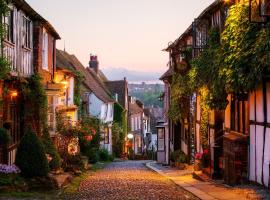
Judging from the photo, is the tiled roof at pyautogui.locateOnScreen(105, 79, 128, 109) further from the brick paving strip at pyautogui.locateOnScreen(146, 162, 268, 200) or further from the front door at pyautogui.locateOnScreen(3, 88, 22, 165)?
the brick paving strip at pyautogui.locateOnScreen(146, 162, 268, 200)

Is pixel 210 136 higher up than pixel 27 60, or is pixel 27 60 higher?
pixel 27 60

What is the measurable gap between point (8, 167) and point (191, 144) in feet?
44.3

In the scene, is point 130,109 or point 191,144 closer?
point 191,144

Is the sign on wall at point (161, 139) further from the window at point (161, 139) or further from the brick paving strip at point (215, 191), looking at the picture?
the brick paving strip at point (215, 191)

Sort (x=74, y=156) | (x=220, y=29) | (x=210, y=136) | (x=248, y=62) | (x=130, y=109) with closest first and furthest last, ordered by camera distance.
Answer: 1. (x=248, y=62)
2. (x=220, y=29)
3. (x=210, y=136)
4. (x=74, y=156)
5. (x=130, y=109)

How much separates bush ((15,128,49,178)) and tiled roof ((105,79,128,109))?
152ft

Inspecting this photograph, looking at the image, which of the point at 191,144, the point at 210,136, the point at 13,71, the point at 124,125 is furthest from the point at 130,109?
the point at 13,71

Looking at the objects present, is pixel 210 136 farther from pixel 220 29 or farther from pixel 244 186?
pixel 244 186

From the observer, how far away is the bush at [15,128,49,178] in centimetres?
1499

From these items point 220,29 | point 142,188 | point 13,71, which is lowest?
point 142,188

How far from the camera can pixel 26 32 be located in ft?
64.5

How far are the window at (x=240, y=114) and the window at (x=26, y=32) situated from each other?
7916mm

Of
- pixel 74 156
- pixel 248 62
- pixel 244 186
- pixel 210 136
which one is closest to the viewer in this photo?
pixel 248 62

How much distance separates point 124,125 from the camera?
5722cm
